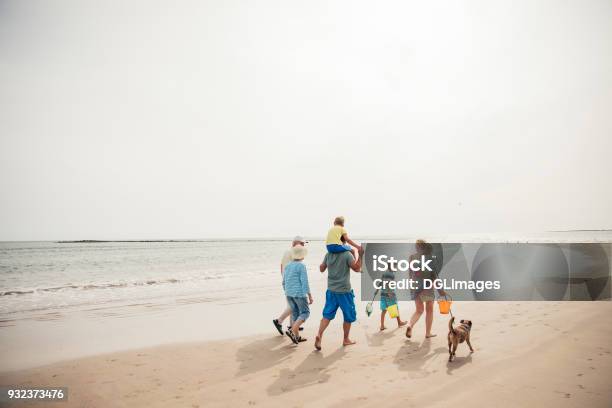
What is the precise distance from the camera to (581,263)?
1933 centimetres

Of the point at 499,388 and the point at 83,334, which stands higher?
the point at 499,388

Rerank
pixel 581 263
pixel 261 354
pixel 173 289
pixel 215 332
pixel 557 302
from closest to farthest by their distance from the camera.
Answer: pixel 261 354, pixel 215 332, pixel 557 302, pixel 173 289, pixel 581 263

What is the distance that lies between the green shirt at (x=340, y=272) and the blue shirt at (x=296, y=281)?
0.70m

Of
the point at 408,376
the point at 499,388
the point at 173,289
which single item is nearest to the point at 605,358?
the point at 499,388

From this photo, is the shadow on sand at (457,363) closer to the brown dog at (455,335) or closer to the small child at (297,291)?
the brown dog at (455,335)

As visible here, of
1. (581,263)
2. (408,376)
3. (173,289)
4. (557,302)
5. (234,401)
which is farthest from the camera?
(581,263)

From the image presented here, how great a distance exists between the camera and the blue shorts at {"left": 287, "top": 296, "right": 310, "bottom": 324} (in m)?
7.05

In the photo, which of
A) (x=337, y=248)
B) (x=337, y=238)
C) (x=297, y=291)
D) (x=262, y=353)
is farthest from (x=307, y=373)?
(x=337, y=238)

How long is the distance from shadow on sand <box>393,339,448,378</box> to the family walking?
0.41m

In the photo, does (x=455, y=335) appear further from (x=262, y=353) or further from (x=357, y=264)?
(x=262, y=353)

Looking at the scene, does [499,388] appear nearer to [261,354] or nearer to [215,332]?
[261,354]

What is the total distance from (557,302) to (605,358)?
6.06m

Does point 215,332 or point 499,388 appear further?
point 215,332

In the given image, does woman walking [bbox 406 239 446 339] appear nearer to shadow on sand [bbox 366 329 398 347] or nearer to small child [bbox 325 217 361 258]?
shadow on sand [bbox 366 329 398 347]
